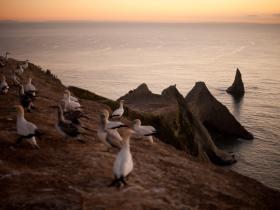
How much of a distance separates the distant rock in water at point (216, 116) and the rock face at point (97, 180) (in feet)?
125

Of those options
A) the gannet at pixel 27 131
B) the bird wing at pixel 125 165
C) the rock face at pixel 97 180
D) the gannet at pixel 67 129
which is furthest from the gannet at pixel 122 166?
Answer: the gannet at pixel 67 129

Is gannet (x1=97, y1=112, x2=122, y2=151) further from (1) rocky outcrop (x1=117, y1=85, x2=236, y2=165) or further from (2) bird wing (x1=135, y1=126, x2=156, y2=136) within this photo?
(1) rocky outcrop (x1=117, y1=85, x2=236, y2=165)

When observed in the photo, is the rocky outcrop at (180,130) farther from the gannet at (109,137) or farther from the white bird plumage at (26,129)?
the white bird plumage at (26,129)

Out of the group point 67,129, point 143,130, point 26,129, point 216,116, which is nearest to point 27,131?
point 26,129

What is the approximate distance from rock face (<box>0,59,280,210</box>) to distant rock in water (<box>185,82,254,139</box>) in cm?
3804

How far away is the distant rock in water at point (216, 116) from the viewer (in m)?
56.4

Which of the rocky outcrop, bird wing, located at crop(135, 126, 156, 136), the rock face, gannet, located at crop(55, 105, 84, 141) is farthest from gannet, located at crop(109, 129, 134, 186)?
the rocky outcrop

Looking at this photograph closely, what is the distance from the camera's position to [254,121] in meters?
67.0

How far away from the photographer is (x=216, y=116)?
5741cm

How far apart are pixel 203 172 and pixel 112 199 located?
7.20 meters

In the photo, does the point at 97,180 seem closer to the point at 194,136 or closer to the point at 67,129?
the point at 67,129

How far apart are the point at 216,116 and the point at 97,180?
46.8 metres

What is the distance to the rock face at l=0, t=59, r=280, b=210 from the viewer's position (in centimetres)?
1122

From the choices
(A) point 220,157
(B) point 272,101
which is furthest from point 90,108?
(B) point 272,101
